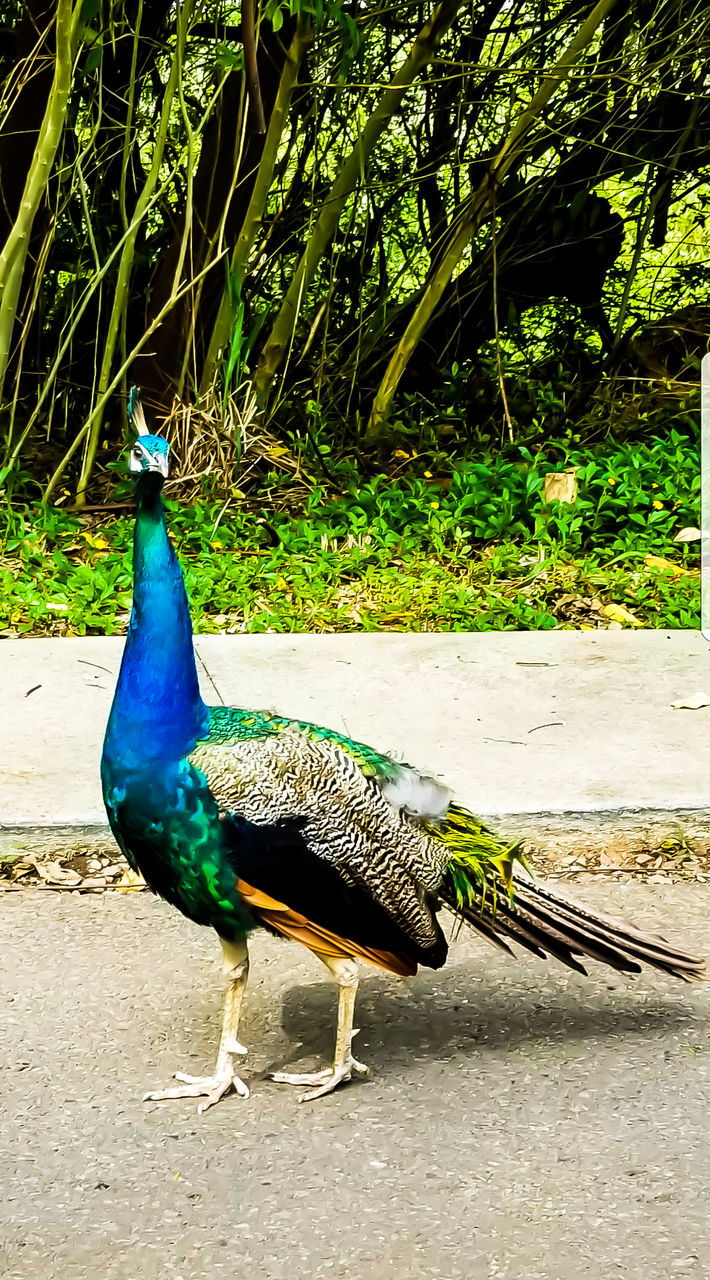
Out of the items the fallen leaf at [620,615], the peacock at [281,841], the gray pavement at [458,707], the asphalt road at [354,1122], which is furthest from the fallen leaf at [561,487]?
the peacock at [281,841]

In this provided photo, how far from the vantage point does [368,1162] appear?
2.65 meters

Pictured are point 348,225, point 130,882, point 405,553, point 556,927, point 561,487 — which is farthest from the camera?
point 348,225

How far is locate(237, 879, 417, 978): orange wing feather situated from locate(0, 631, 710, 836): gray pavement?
1.09m

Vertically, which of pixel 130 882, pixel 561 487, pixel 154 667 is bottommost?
pixel 130 882

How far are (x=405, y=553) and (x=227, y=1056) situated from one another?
12.1 ft

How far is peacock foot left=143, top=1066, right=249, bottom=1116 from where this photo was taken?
287 centimetres

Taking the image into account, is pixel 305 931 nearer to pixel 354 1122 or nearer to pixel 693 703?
pixel 354 1122

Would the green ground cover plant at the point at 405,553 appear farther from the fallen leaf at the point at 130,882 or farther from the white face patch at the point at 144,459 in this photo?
the white face patch at the point at 144,459

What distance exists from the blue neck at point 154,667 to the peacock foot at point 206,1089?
668mm

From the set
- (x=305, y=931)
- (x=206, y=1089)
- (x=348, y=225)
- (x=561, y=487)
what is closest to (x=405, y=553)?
(x=561, y=487)

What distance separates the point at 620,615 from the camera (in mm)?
5785

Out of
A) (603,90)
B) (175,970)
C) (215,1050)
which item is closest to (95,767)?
(175,970)

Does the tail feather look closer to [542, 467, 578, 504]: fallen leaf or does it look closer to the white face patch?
the white face patch

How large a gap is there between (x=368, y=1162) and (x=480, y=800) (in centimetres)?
150
